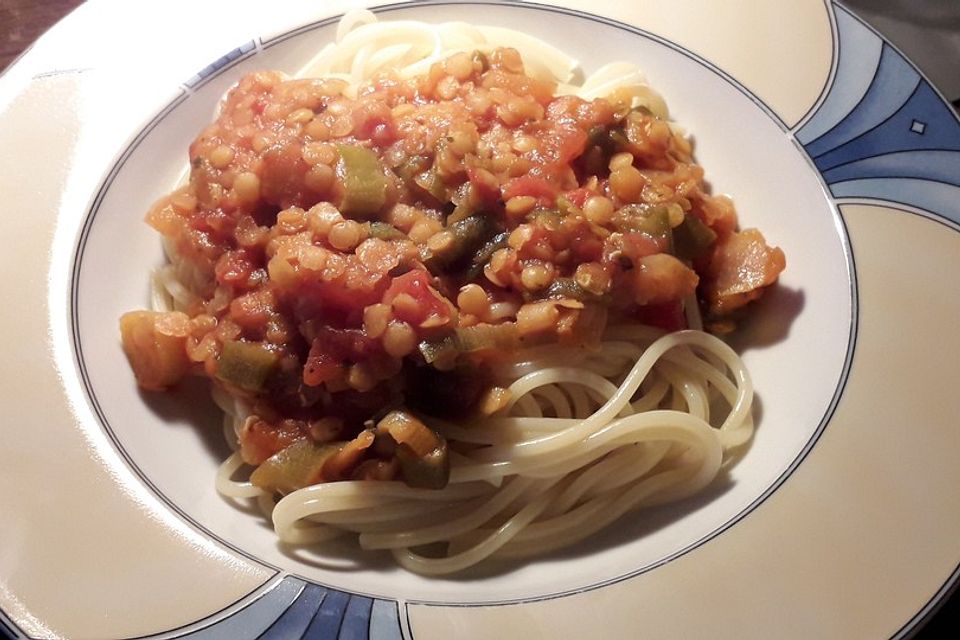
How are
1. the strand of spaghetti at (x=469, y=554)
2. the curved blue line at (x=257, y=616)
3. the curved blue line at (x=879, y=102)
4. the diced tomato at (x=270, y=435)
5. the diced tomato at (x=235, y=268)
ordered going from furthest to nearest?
1. the curved blue line at (x=879, y=102)
2. the diced tomato at (x=235, y=268)
3. the diced tomato at (x=270, y=435)
4. the strand of spaghetti at (x=469, y=554)
5. the curved blue line at (x=257, y=616)

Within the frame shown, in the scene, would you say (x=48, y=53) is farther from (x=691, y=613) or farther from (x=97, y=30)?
(x=691, y=613)

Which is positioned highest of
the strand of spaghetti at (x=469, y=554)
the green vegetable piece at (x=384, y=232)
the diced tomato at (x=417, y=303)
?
the green vegetable piece at (x=384, y=232)

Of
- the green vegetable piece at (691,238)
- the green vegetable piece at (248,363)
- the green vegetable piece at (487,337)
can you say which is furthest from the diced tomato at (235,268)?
the green vegetable piece at (691,238)

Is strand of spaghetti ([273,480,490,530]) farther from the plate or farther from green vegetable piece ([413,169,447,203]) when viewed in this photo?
green vegetable piece ([413,169,447,203])

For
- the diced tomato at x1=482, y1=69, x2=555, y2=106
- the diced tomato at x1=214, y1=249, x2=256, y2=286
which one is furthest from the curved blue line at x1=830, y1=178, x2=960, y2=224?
the diced tomato at x1=214, y1=249, x2=256, y2=286

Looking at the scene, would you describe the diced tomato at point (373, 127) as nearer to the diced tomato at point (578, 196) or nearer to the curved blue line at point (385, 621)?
the diced tomato at point (578, 196)

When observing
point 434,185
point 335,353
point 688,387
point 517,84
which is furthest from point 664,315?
point 335,353

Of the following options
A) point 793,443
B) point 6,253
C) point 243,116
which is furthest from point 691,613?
point 6,253
